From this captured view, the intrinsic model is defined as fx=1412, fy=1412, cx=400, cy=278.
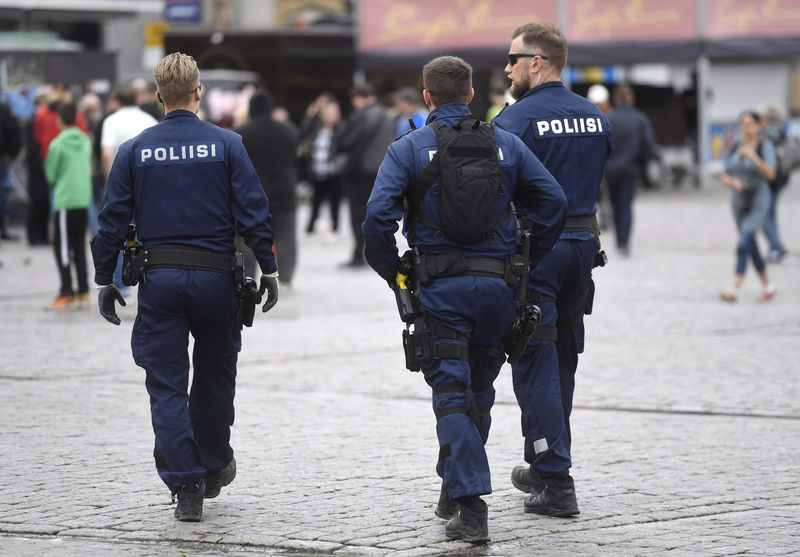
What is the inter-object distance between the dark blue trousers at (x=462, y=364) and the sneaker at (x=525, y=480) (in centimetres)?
54

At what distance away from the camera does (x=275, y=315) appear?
12617 millimetres

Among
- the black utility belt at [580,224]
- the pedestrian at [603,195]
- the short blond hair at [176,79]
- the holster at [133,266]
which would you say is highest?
the short blond hair at [176,79]

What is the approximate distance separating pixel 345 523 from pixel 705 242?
1427 cm

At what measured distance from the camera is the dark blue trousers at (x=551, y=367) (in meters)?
5.77

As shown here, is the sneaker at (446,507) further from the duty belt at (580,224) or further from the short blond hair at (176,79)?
the short blond hair at (176,79)

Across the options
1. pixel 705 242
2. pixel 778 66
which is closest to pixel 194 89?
pixel 705 242

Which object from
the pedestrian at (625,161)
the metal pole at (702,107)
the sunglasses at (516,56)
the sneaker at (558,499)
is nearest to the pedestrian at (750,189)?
the pedestrian at (625,161)

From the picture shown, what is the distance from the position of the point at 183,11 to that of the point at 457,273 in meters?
29.0

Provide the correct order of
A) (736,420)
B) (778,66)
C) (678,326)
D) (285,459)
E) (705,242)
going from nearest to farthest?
(285,459), (736,420), (678,326), (705,242), (778,66)

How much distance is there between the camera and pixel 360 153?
16266 mm

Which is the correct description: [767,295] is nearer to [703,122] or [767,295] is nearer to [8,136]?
[8,136]

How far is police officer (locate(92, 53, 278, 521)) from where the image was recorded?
18.6 ft

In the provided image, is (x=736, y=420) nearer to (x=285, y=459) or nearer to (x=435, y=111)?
(x=285, y=459)

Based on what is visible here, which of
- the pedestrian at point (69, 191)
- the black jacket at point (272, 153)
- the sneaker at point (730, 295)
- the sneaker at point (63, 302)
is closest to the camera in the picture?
the pedestrian at point (69, 191)
